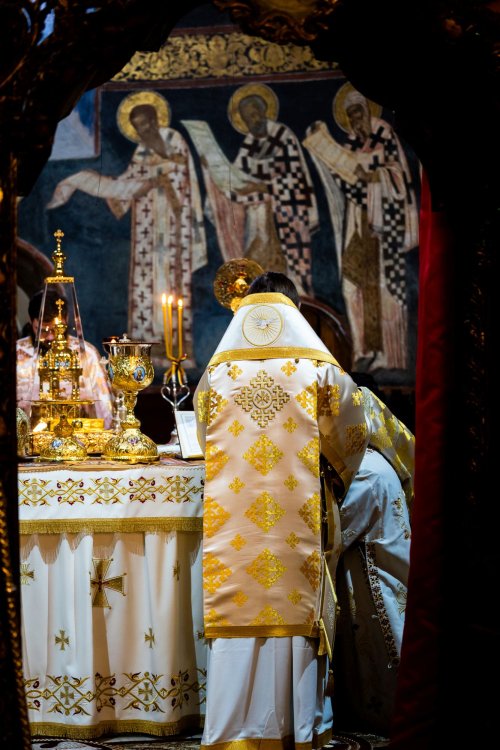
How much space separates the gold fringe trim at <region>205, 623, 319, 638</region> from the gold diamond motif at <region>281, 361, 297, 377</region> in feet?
3.08

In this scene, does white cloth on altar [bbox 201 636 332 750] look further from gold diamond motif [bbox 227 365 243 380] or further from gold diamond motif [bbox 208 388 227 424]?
gold diamond motif [bbox 227 365 243 380]

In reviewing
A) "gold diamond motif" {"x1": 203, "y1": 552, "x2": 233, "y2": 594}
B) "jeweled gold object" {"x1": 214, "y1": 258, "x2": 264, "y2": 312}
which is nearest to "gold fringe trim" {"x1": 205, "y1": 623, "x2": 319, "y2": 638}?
"gold diamond motif" {"x1": 203, "y1": 552, "x2": 233, "y2": 594}

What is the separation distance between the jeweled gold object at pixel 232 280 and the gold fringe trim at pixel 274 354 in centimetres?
159

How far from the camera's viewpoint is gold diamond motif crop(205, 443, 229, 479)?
152 inches

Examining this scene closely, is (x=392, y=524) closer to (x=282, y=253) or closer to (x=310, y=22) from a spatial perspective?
(x=310, y=22)

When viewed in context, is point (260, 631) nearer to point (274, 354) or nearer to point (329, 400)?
point (329, 400)

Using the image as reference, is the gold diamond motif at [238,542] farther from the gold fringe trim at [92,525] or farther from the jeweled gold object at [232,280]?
the jeweled gold object at [232,280]

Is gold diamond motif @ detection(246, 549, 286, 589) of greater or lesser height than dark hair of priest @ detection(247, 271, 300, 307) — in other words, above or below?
below

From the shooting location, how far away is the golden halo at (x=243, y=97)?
923 centimetres

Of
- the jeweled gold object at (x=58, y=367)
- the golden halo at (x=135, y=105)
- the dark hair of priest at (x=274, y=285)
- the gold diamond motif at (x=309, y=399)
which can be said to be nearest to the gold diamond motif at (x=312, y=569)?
the gold diamond motif at (x=309, y=399)

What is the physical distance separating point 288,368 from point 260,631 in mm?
978

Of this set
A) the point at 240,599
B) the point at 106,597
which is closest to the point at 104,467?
the point at 106,597

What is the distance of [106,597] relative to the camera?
4.01m

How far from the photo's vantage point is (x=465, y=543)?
9.04ft
